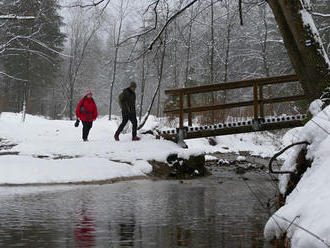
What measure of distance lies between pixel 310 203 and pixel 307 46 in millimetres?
2575

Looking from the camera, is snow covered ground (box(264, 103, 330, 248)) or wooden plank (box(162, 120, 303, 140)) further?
wooden plank (box(162, 120, 303, 140))

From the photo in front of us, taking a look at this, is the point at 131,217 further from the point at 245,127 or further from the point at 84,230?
the point at 245,127

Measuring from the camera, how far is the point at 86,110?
12.7 metres

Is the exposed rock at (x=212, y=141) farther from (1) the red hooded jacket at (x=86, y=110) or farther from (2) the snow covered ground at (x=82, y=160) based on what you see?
(1) the red hooded jacket at (x=86, y=110)

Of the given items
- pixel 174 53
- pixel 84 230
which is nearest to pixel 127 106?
pixel 84 230

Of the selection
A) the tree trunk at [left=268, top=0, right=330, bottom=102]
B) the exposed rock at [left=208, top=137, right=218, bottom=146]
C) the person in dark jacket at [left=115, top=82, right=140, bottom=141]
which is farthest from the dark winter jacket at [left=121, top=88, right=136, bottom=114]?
the exposed rock at [left=208, top=137, right=218, bottom=146]

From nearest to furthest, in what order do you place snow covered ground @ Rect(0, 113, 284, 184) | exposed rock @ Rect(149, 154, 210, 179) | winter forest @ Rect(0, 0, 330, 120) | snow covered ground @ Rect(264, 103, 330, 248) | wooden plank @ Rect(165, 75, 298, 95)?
snow covered ground @ Rect(264, 103, 330, 248) < snow covered ground @ Rect(0, 113, 284, 184) < exposed rock @ Rect(149, 154, 210, 179) < wooden plank @ Rect(165, 75, 298, 95) < winter forest @ Rect(0, 0, 330, 120)

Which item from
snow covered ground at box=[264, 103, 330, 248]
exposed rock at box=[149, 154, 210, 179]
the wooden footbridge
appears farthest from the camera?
the wooden footbridge

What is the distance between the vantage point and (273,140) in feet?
61.3

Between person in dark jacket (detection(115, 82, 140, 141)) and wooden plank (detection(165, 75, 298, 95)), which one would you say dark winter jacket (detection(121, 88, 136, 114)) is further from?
wooden plank (detection(165, 75, 298, 95))

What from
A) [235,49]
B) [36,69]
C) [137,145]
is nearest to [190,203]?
[137,145]

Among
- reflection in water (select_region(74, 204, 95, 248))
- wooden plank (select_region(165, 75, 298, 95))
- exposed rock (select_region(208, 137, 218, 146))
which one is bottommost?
reflection in water (select_region(74, 204, 95, 248))

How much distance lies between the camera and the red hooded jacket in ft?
41.4

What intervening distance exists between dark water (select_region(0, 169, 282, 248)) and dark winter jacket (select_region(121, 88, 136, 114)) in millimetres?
4301
